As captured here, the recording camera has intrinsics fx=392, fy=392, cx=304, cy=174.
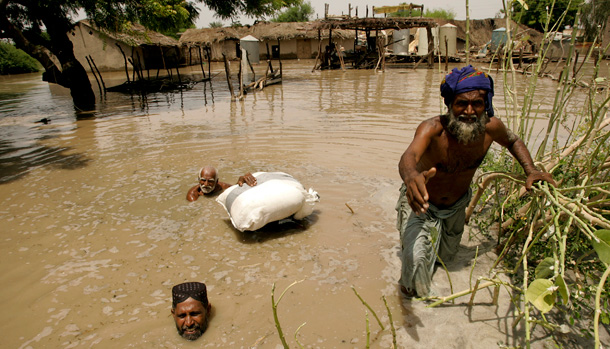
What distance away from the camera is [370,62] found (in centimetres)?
2227

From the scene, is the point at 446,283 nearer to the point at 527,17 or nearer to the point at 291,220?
the point at 291,220

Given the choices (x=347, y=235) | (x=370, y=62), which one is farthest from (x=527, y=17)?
(x=347, y=235)

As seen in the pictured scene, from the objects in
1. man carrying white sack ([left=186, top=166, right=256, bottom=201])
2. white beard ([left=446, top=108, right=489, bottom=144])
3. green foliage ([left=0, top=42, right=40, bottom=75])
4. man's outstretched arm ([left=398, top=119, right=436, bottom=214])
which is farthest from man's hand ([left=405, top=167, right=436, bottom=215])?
green foliage ([left=0, top=42, right=40, bottom=75])

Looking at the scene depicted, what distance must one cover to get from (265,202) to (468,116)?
67.4 inches

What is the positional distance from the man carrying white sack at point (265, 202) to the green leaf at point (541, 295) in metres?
2.20

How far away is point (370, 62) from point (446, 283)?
21.0 m

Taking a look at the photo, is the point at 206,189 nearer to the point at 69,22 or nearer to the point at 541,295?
the point at 541,295

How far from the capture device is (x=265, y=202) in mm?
3283

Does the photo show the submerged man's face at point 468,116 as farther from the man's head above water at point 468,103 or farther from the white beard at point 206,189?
the white beard at point 206,189

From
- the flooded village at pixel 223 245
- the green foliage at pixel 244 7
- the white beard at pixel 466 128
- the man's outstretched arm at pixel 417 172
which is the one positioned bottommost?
the flooded village at pixel 223 245

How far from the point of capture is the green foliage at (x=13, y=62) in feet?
78.9

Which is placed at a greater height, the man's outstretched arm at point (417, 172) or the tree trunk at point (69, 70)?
the tree trunk at point (69, 70)

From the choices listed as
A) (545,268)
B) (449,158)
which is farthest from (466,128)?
(545,268)

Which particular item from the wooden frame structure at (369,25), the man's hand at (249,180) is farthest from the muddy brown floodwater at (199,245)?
→ the wooden frame structure at (369,25)
